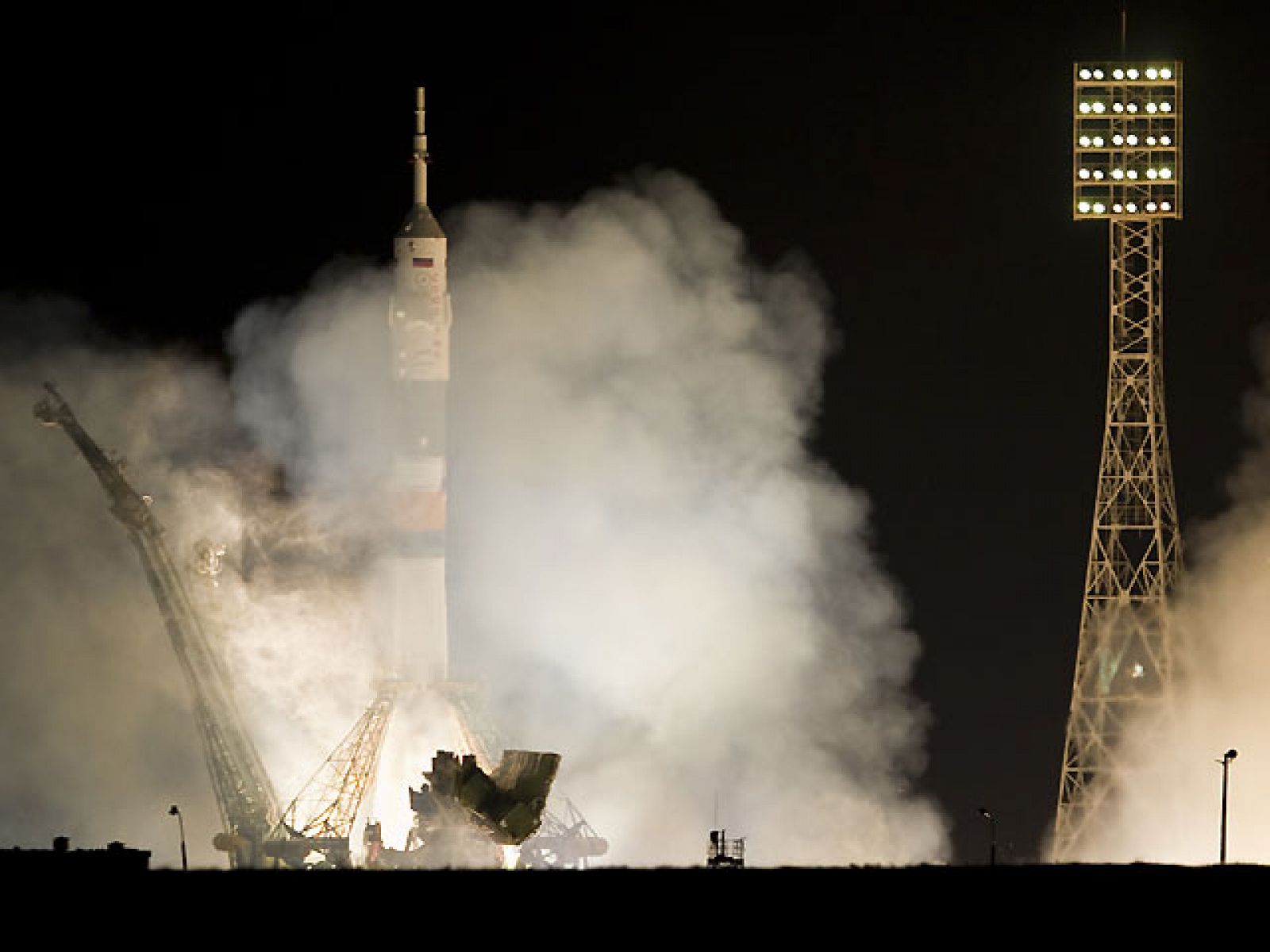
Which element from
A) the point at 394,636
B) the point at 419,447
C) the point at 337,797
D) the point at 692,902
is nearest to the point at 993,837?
the point at 337,797

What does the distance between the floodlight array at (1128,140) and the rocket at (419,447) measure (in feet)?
52.7

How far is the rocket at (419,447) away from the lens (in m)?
96.6

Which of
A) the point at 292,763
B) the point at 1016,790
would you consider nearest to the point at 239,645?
the point at 292,763

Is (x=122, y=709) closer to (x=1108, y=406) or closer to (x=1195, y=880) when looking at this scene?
(x=1108, y=406)

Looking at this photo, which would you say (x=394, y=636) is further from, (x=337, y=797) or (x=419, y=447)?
(x=419, y=447)

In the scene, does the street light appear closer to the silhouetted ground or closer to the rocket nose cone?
the silhouetted ground

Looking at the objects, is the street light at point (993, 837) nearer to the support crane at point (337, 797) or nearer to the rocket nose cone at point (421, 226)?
the support crane at point (337, 797)

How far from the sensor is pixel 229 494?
102125 millimetres

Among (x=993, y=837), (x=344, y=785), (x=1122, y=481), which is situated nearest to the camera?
(x=993, y=837)

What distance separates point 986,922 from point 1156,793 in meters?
33.9

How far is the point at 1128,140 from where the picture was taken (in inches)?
3588

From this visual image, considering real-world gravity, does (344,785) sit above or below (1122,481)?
below

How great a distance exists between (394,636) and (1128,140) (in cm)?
2197

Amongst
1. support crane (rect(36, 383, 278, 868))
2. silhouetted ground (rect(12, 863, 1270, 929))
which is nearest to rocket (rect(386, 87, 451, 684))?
support crane (rect(36, 383, 278, 868))
